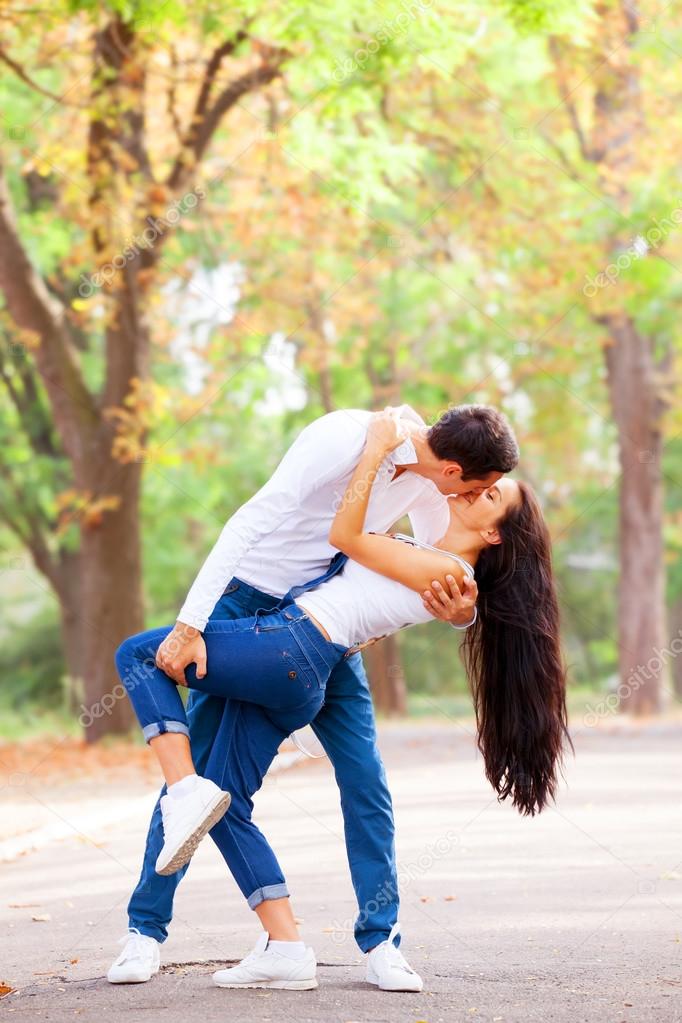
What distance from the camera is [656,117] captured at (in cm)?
1805

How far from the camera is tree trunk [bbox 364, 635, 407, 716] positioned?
83.3ft

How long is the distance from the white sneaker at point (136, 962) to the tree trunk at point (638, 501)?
675 inches

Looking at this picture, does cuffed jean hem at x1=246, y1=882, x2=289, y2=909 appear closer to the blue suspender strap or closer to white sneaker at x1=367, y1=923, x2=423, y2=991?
white sneaker at x1=367, y1=923, x2=423, y2=991

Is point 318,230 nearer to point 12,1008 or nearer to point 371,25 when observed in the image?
point 371,25

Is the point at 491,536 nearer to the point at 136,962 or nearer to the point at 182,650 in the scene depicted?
the point at 182,650

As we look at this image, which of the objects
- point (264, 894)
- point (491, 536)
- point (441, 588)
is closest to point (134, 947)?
point (264, 894)

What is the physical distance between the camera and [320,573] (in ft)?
15.1

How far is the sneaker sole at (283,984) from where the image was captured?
4.36 metres

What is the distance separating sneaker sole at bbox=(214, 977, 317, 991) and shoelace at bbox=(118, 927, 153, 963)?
27cm
